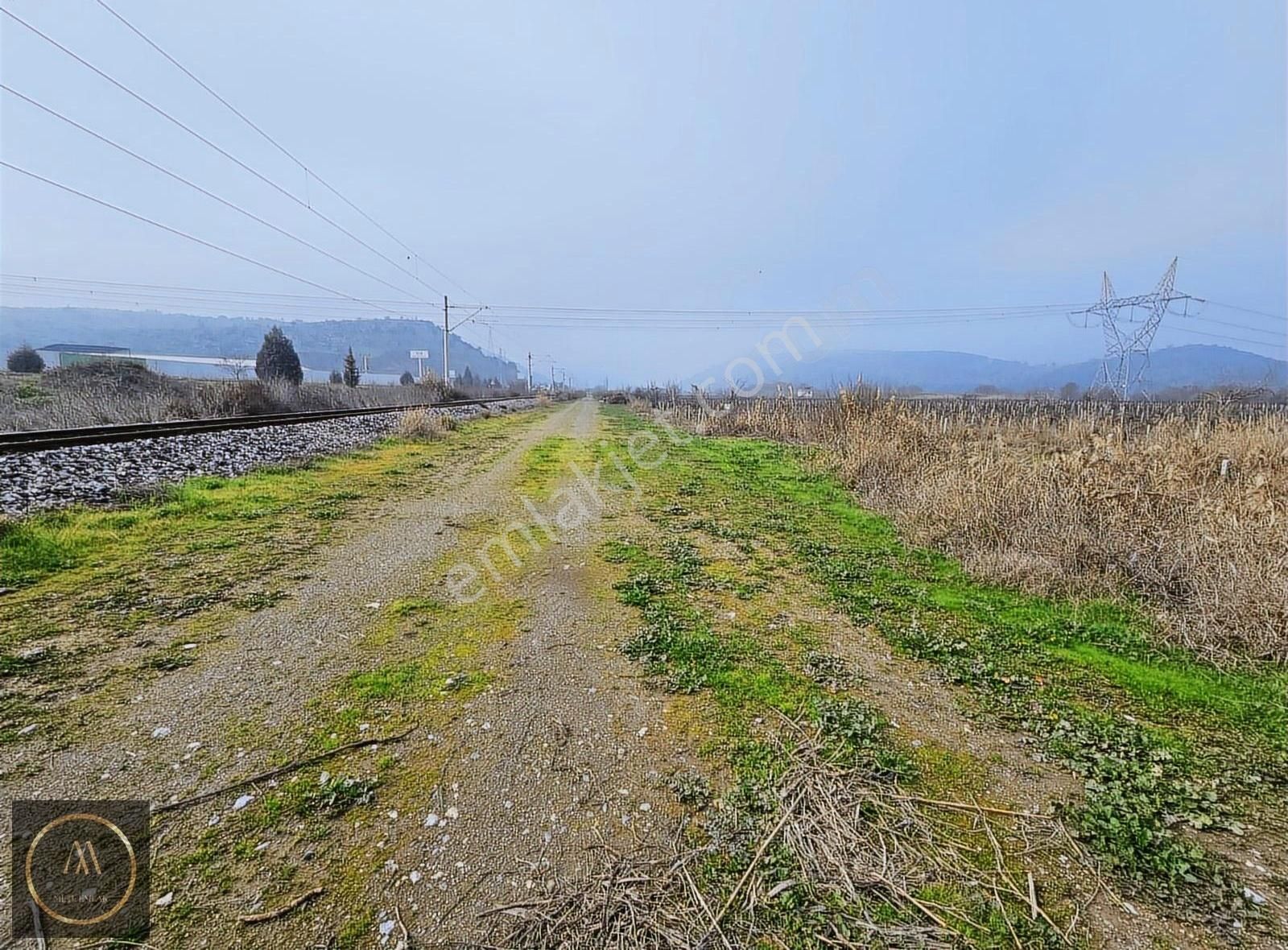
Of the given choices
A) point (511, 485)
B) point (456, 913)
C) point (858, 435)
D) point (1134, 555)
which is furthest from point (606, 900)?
point (858, 435)

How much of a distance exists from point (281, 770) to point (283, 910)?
27.3 inches

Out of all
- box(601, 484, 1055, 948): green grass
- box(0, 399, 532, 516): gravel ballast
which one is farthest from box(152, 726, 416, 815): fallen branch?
box(0, 399, 532, 516): gravel ballast

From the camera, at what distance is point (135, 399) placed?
14.3 meters

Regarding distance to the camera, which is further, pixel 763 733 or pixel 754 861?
pixel 763 733

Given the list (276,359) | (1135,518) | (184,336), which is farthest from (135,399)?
(184,336)

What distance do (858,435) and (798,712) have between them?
9056 mm

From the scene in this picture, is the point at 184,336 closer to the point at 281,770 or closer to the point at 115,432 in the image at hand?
the point at 115,432

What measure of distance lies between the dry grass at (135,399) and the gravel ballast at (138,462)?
394 centimetres

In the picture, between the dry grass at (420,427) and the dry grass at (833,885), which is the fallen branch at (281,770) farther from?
the dry grass at (420,427)

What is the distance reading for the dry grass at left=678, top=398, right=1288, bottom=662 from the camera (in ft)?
12.0

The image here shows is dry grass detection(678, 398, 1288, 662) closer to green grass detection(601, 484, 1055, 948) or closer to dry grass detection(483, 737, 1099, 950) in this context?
green grass detection(601, 484, 1055, 948)

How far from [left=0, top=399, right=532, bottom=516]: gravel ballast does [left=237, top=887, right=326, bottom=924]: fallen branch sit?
6039 mm

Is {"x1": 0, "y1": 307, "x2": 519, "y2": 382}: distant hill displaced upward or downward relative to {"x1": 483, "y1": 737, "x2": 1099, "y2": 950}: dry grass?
upward

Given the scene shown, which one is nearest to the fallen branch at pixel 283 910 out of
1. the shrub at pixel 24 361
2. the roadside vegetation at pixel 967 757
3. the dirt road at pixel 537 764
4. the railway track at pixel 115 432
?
the dirt road at pixel 537 764
